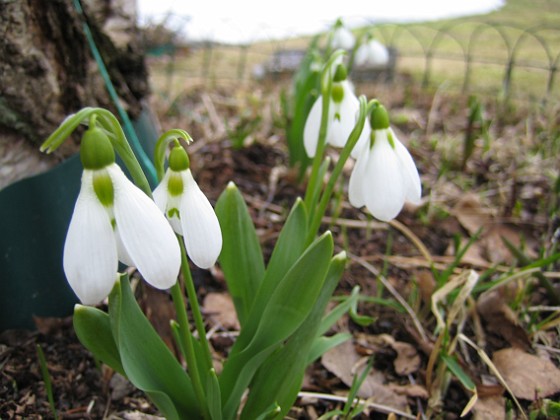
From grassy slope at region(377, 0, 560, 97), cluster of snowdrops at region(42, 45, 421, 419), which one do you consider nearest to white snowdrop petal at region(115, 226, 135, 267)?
cluster of snowdrops at region(42, 45, 421, 419)

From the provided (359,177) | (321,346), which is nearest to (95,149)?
(359,177)

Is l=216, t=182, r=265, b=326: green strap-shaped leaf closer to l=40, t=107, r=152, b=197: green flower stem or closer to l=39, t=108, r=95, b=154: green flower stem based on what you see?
l=40, t=107, r=152, b=197: green flower stem

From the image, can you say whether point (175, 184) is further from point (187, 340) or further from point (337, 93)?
point (337, 93)

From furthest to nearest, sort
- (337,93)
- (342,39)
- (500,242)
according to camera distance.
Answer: (342,39), (500,242), (337,93)

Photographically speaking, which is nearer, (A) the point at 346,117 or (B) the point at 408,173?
(B) the point at 408,173

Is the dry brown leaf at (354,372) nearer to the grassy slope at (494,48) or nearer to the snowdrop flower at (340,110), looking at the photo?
the snowdrop flower at (340,110)

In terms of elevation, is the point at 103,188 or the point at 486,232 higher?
the point at 103,188

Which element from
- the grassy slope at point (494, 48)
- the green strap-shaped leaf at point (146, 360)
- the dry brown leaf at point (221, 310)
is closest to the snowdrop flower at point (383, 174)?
the green strap-shaped leaf at point (146, 360)
